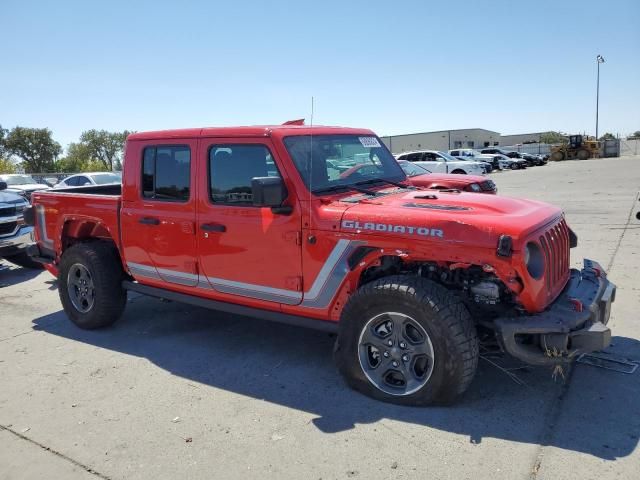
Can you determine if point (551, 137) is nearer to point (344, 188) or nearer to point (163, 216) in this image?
point (344, 188)

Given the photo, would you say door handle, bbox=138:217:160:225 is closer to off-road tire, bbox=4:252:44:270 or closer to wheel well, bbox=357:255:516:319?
wheel well, bbox=357:255:516:319

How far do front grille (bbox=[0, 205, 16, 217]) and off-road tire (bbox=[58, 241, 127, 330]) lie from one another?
3.69m

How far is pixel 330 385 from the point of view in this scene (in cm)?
409

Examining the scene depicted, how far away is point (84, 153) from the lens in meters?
81.6

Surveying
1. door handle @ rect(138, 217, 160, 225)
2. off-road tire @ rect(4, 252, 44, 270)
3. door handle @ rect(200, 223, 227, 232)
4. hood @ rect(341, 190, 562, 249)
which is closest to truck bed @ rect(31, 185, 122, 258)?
door handle @ rect(138, 217, 160, 225)

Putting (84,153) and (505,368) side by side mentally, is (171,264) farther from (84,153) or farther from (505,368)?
(84,153)

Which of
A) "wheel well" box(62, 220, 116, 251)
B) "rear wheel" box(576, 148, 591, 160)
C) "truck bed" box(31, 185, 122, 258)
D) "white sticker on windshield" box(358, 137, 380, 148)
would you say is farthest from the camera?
"rear wheel" box(576, 148, 591, 160)

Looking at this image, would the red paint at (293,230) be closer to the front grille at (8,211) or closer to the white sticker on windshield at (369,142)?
the white sticker on windshield at (369,142)

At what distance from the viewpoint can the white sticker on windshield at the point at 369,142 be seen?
505 centimetres

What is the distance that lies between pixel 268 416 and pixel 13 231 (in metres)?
6.81

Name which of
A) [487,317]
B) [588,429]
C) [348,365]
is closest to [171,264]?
[348,365]

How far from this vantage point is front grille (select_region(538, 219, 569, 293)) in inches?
145

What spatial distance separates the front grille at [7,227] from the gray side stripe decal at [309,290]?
498cm

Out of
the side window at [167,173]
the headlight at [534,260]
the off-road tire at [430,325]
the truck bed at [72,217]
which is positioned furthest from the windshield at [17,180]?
the headlight at [534,260]
